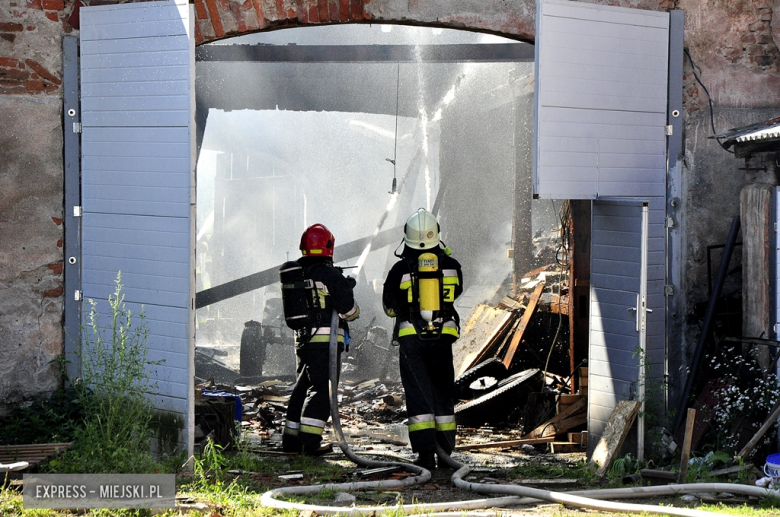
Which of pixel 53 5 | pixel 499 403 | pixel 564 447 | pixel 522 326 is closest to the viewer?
pixel 53 5

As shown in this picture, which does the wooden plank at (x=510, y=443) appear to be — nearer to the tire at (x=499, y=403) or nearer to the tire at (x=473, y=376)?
the tire at (x=499, y=403)

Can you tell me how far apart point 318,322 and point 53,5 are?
3470 mm

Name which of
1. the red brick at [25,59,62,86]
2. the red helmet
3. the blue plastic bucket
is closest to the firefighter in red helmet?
the red helmet

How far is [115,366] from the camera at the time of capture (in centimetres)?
600

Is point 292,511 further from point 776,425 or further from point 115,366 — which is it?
point 776,425

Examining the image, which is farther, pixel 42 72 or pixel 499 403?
pixel 499 403

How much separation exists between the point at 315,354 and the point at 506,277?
6858mm

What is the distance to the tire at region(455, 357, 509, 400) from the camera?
9953 millimetres

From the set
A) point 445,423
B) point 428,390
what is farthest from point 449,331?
point 445,423

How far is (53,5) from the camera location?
6.88 meters

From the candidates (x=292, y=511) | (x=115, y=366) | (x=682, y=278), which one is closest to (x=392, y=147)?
(x=682, y=278)

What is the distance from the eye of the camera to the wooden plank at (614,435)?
632 centimetres

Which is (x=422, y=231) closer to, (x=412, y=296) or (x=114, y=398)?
(x=412, y=296)

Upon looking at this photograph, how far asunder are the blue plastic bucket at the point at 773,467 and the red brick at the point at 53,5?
646 centimetres
